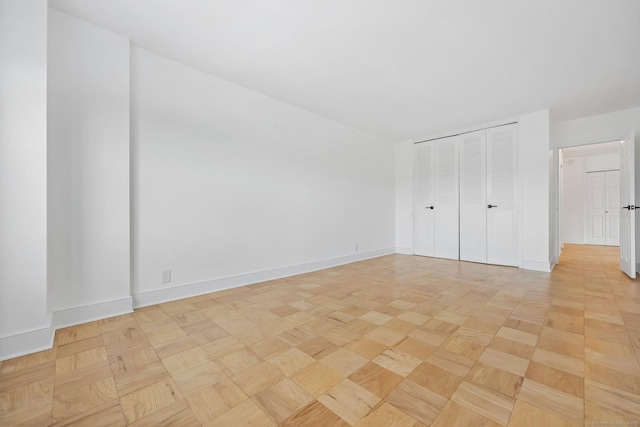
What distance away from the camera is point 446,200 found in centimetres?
523

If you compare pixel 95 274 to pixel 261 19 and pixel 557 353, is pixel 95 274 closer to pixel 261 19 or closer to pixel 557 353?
pixel 261 19

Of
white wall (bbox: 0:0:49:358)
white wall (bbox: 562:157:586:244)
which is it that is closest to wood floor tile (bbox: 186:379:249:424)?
white wall (bbox: 0:0:49:358)

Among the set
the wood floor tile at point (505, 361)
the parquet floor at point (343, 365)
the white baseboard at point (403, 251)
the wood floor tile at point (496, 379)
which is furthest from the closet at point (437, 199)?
the wood floor tile at point (496, 379)

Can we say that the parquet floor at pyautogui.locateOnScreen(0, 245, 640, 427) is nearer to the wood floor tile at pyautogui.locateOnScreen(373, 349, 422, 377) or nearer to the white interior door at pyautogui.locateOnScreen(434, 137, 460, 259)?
the wood floor tile at pyautogui.locateOnScreen(373, 349, 422, 377)

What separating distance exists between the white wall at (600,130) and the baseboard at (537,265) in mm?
1161

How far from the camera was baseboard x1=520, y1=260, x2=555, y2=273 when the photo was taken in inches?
161

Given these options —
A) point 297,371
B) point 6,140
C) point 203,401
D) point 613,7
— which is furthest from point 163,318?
point 613,7

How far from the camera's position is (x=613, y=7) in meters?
1.98

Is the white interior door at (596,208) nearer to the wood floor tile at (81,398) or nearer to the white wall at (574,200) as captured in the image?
the white wall at (574,200)

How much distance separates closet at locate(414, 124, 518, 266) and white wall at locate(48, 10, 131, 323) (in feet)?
16.8

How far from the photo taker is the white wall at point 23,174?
5.56 feet

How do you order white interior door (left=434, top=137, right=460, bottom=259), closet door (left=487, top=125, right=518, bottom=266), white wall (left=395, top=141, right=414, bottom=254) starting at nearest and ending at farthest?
closet door (left=487, top=125, right=518, bottom=266) < white interior door (left=434, top=137, right=460, bottom=259) < white wall (left=395, top=141, right=414, bottom=254)

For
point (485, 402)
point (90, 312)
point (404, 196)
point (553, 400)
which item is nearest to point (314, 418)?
point (485, 402)

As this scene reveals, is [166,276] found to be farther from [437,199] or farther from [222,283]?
[437,199]
